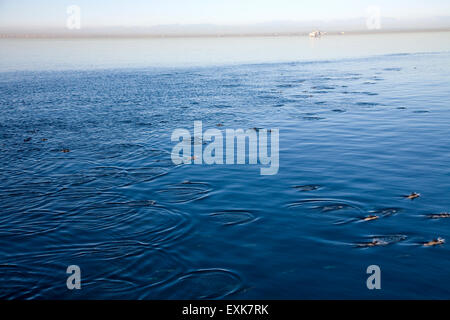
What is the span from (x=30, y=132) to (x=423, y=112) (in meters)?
21.4

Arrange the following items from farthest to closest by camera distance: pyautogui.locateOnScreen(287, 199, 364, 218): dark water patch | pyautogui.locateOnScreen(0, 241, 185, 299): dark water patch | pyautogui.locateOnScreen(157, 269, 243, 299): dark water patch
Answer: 1. pyautogui.locateOnScreen(287, 199, 364, 218): dark water patch
2. pyautogui.locateOnScreen(0, 241, 185, 299): dark water patch
3. pyautogui.locateOnScreen(157, 269, 243, 299): dark water patch

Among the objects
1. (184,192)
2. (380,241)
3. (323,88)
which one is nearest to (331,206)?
(380,241)

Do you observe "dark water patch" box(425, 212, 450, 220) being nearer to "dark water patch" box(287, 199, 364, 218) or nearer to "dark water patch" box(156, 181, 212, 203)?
"dark water patch" box(287, 199, 364, 218)

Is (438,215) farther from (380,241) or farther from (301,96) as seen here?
(301,96)

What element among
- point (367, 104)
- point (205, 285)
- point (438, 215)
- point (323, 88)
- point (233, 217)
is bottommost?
point (205, 285)

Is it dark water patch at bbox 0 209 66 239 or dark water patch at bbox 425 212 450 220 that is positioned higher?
dark water patch at bbox 425 212 450 220

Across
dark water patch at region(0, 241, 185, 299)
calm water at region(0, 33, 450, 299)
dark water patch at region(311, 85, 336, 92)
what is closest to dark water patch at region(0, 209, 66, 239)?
calm water at region(0, 33, 450, 299)

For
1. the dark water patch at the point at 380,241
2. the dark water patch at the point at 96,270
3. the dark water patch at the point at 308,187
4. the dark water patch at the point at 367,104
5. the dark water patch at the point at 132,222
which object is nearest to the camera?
the dark water patch at the point at 96,270

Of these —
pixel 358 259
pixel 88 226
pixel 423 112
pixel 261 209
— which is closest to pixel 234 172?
pixel 261 209

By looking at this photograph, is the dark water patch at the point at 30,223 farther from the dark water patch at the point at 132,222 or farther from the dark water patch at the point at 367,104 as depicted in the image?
the dark water patch at the point at 367,104

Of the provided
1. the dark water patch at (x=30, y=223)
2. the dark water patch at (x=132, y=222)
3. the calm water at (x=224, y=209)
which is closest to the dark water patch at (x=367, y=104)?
the calm water at (x=224, y=209)
